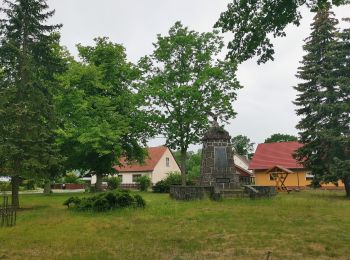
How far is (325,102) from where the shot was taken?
28469mm

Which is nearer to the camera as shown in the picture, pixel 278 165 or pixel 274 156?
pixel 278 165

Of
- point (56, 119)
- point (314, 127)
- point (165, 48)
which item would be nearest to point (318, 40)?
point (314, 127)

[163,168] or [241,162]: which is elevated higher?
[241,162]

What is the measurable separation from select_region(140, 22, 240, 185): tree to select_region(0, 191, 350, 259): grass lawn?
17383 millimetres

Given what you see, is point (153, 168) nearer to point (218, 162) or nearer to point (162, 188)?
point (162, 188)

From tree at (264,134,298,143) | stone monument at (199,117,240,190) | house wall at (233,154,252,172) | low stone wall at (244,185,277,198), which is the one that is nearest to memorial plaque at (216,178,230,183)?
stone monument at (199,117,240,190)

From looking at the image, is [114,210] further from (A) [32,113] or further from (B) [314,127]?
(B) [314,127]

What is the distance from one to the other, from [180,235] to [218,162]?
18.4m

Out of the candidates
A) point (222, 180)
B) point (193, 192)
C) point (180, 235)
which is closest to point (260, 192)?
point (193, 192)

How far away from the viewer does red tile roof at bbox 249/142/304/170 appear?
4722cm

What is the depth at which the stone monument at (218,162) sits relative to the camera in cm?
2866

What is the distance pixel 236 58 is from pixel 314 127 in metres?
20.6

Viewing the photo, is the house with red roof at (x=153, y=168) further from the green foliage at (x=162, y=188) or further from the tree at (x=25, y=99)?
the tree at (x=25, y=99)

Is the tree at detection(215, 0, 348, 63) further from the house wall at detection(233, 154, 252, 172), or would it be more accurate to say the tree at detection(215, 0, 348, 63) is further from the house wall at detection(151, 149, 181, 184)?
the house wall at detection(233, 154, 252, 172)
